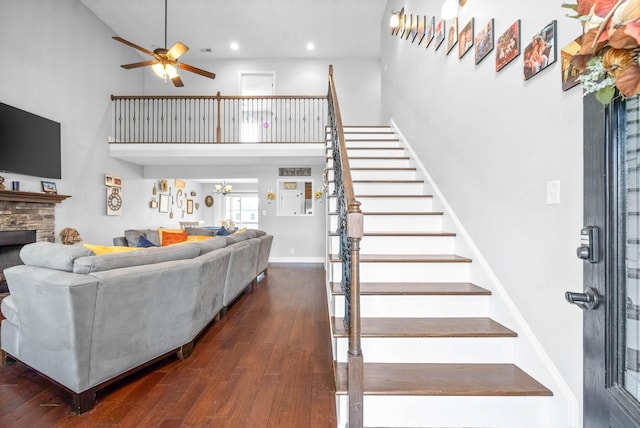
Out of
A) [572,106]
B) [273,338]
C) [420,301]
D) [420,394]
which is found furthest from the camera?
[273,338]

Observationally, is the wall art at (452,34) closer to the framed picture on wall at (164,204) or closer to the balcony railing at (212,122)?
the balcony railing at (212,122)

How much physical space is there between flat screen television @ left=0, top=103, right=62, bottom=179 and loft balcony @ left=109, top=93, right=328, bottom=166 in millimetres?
1445

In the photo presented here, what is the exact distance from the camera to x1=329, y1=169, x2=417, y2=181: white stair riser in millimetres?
3865

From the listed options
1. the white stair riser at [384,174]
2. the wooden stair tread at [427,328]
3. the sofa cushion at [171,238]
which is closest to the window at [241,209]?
the sofa cushion at [171,238]

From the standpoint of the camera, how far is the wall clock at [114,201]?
6.36 metres

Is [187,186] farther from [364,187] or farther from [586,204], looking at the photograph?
[586,204]

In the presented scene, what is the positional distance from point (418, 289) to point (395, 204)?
1279 mm

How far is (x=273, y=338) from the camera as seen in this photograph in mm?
3027

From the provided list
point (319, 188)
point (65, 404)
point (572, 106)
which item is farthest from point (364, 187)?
point (319, 188)

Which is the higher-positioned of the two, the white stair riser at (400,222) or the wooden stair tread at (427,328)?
the white stair riser at (400,222)

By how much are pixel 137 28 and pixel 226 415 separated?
786 cm

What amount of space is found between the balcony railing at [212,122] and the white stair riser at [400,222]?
4.29 m

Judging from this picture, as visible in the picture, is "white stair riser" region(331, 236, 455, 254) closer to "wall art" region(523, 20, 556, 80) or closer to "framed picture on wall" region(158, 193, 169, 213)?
"wall art" region(523, 20, 556, 80)

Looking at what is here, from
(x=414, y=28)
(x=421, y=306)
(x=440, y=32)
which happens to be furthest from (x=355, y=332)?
(x=414, y=28)
